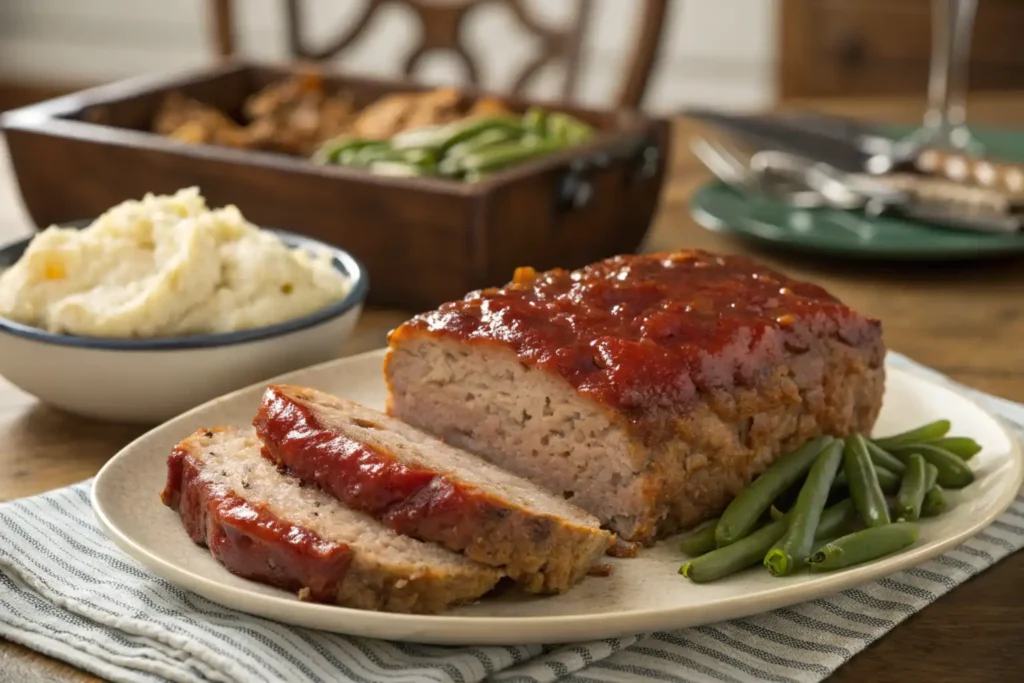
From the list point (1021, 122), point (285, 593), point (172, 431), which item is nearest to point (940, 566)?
point (285, 593)

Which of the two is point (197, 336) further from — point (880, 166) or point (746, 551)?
point (880, 166)

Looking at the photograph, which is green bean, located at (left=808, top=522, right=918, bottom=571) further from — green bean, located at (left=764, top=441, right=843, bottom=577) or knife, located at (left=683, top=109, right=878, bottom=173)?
knife, located at (left=683, top=109, right=878, bottom=173)

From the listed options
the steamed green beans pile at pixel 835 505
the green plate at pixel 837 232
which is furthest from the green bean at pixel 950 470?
the green plate at pixel 837 232

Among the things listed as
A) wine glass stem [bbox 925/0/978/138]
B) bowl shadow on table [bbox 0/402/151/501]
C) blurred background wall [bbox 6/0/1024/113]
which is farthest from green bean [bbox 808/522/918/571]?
blurred background wall [bbox 6/0/1024/113]

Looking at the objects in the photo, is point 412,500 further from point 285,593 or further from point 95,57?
point 95,57

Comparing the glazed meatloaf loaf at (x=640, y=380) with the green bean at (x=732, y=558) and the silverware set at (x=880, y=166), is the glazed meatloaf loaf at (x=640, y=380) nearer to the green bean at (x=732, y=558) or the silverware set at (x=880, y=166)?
the green bean at (x=732, y=558)
